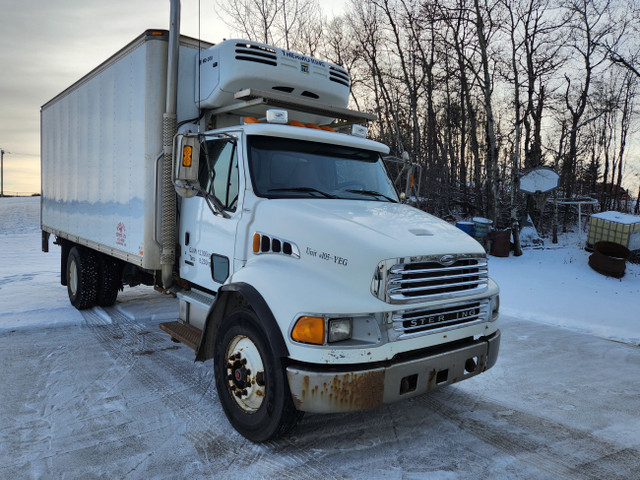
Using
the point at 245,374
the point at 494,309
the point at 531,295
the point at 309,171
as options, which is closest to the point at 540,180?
the point at 531,295

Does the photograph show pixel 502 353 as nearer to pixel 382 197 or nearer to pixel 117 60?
pixel 382 197

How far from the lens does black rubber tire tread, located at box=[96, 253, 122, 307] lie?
7.81 metres

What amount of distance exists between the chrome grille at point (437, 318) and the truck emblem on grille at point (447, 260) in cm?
33

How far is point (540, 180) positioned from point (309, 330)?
1495 centimetres

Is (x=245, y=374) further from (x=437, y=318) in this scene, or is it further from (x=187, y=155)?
(x=187, y=155)

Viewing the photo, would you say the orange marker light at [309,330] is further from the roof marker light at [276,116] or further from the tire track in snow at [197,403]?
the roof marker light at [276,116]

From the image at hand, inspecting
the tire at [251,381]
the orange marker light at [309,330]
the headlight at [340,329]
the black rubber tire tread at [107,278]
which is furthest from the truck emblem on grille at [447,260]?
the black rubber tire tread at [107,278]

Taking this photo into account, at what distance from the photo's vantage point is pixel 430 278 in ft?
11.4

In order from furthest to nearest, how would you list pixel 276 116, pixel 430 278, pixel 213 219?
pixel 213 219, pixel 276 116, pixel 430 278

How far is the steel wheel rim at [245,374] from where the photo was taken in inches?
142

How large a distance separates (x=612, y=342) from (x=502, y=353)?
1986mm

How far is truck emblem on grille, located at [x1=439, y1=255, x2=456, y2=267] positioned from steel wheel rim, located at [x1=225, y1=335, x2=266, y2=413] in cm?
156

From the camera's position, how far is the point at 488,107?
15398 mm

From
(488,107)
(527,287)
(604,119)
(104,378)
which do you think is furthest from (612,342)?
(604,119)
